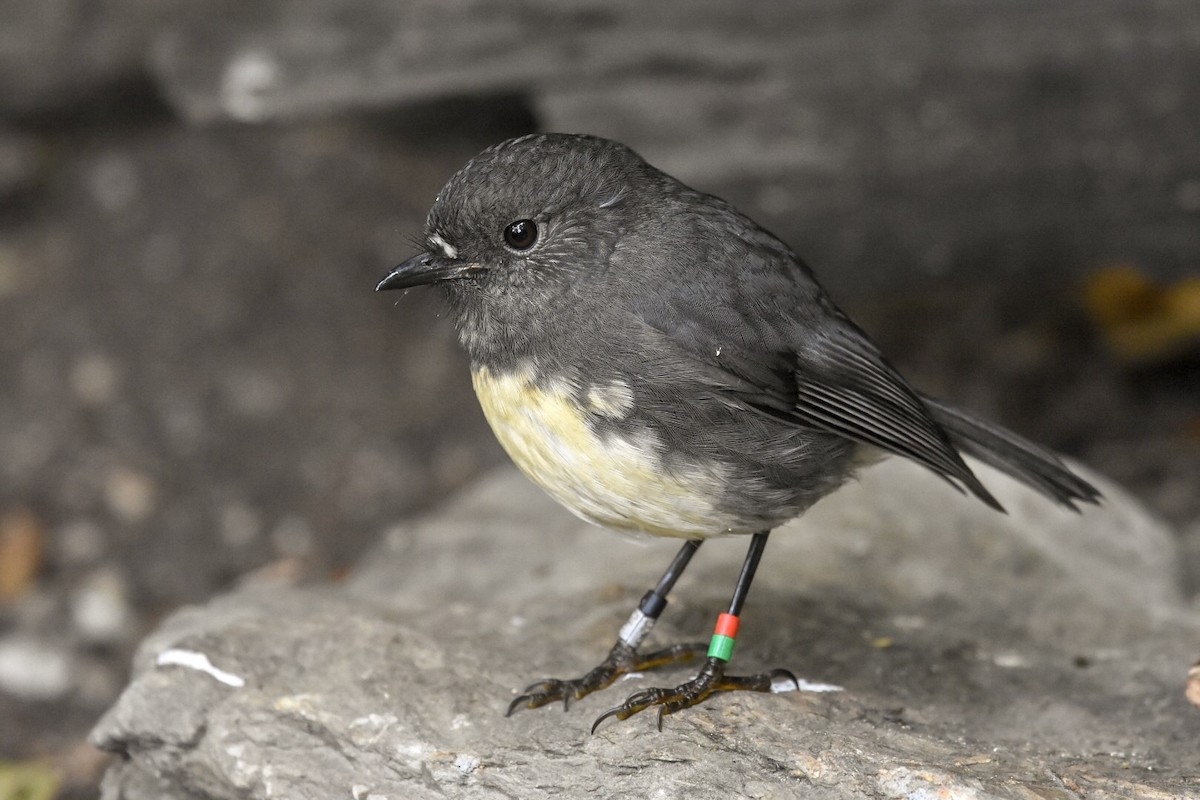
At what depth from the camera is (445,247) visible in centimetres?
361

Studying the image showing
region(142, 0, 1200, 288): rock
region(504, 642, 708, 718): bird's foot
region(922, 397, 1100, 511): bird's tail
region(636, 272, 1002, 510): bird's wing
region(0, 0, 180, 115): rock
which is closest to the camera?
region(636, 272, 1002, 510): bird's wing

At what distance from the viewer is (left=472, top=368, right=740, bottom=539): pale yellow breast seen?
338 centimetres

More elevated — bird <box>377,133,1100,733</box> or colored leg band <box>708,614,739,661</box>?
bird <box>377,133,1100,733</box>

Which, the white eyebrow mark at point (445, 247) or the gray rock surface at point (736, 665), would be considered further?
the white eyebrow mark at point (445, 247)

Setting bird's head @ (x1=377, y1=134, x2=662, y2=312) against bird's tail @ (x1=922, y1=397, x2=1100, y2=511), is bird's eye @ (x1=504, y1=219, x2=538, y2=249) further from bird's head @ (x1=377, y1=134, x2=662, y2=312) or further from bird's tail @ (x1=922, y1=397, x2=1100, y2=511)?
bird's tail @ (x1=922, y1=397, x2=1100, y2=511)

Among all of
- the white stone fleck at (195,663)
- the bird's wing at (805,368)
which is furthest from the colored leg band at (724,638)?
the white stone fleck at (195,663)

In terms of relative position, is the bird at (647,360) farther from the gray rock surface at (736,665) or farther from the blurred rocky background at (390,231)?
the blurred rocky background at (390,231)

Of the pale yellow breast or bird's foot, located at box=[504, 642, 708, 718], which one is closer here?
the pale yellow breast

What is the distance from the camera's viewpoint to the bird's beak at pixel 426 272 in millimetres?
3582

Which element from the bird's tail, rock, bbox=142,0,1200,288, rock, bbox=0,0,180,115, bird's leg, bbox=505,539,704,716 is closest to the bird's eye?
bird's leg, bbox=505,539,704,716

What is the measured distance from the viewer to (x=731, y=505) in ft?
11.5

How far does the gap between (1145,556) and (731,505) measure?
2.41 m

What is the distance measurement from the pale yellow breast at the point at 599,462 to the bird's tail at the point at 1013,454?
0.97 m

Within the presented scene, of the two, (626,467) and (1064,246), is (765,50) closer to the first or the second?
(1064,246)
